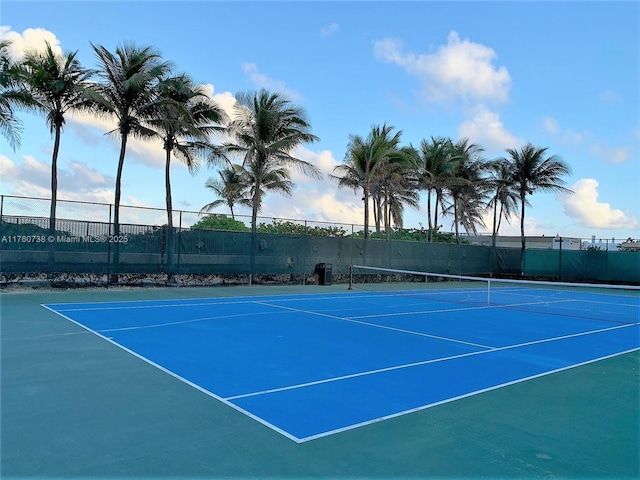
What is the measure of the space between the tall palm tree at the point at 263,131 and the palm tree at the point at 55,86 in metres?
6.53

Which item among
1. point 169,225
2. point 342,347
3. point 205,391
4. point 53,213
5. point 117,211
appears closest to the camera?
point 205,391

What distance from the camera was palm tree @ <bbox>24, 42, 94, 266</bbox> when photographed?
52.6 feet

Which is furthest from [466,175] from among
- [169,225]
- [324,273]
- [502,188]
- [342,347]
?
[342,347]

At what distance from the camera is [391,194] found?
110 feet

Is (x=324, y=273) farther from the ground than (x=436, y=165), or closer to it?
closer to it

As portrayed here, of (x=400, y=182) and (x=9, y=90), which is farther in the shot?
(x=400, y=182)

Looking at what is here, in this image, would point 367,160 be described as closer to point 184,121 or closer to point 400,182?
point 400,182

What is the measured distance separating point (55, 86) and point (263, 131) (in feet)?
26.6

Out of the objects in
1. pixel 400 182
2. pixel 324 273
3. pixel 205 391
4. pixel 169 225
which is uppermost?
pixel 400 182

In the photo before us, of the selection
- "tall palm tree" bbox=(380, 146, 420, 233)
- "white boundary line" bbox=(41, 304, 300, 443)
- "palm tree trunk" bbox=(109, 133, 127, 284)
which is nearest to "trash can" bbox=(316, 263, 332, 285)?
"tall palm tree" bbox=(380, 146, 420, 233)

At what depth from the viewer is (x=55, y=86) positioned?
1608cm

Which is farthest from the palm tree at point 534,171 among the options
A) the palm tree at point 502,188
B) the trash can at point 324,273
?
the trash can at point 324,273

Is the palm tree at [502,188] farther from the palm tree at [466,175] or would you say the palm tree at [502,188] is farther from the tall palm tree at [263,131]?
the tall palm tree at [263,131]

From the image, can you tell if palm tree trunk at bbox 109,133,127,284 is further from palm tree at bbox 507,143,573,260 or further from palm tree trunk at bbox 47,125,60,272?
palm tree at bbox 507,143,573,260
